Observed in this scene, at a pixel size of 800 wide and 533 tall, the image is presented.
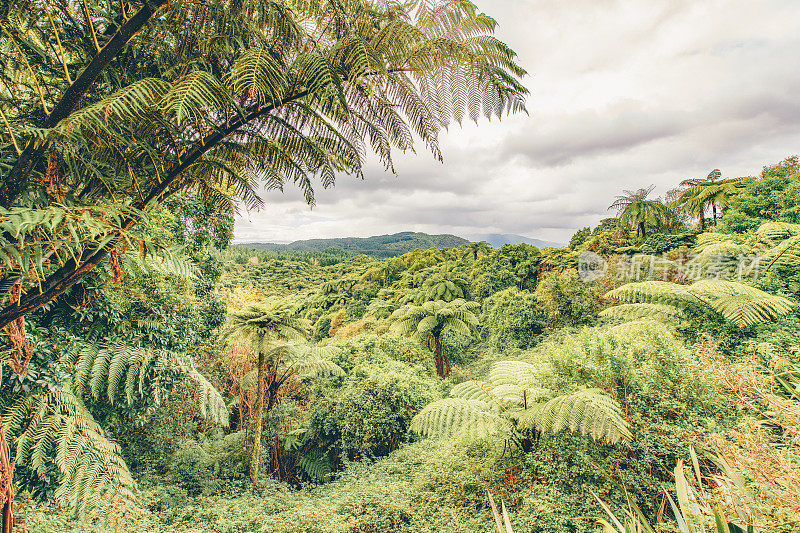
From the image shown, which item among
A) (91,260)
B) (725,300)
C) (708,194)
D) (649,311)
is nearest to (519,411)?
(649,311)

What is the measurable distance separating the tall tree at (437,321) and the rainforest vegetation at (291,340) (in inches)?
4.2

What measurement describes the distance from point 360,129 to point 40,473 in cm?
401

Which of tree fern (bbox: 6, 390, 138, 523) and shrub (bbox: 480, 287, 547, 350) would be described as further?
shrub (bbox: 480, 287, 547, 350)

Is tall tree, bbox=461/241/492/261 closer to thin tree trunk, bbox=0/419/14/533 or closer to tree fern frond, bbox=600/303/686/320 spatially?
tree fern frond, bbox=600/303/686/320

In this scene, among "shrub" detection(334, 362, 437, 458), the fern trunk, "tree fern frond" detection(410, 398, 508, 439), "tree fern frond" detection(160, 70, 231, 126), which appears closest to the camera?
"tree fern frond" detection(160, 70, 231, 126)

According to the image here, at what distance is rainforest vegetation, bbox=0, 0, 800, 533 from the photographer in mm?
1402

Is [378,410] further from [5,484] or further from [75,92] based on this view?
[75,92]

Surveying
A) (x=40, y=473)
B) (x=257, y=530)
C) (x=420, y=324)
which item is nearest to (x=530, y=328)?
(x=420, y=324)

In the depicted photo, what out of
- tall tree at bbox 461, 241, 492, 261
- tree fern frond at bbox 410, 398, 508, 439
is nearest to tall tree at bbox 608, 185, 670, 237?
tall tree at bbox 461, 241, 492, 261

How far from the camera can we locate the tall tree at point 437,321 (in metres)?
8.66

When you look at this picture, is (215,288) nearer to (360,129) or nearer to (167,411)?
(167,411)

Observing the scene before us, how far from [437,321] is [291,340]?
4010 mm

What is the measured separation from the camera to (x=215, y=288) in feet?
19.5

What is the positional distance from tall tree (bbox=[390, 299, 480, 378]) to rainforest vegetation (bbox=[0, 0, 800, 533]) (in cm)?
11
